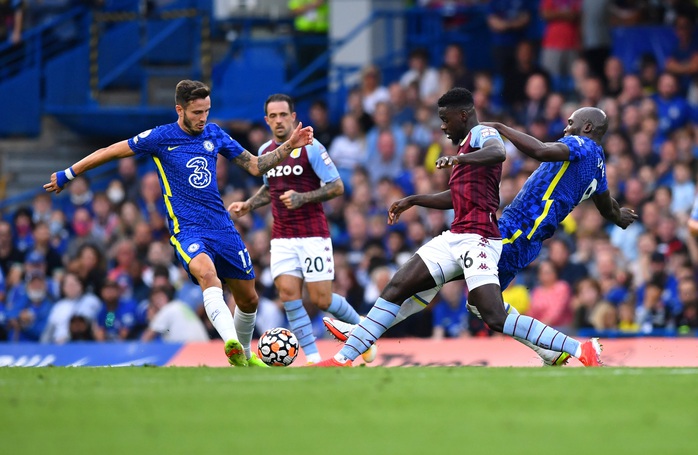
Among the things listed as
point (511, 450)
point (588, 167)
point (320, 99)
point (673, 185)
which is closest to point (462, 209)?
point (588, 167)

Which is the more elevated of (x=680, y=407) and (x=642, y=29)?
(x=642, y=29)

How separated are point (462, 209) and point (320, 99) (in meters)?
12.6

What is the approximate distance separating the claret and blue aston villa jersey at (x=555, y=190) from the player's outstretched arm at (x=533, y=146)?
1.10 ft

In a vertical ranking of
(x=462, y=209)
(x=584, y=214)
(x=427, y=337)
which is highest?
(x=462, y=209)

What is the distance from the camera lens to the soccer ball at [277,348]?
11.1 metres

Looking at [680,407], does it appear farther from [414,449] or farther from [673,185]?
[673,185]

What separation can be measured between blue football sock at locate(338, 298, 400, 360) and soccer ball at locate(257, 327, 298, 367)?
3.02 feet

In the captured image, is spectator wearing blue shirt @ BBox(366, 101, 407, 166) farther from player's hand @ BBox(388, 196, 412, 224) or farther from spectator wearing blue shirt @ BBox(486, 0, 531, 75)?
player's hand @ BBox(388, 196, 412, 224)

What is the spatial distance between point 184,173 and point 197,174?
11 centimetres

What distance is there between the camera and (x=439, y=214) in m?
17.5

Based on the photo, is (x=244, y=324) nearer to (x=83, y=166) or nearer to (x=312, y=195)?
(x=312, y=195)

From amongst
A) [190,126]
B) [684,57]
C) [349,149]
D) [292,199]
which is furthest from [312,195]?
[684,57]

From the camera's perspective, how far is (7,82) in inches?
928

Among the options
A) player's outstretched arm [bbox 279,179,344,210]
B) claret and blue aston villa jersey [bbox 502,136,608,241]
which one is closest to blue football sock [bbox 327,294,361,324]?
player's outstretched arm [bbox 279,179,344,210]
